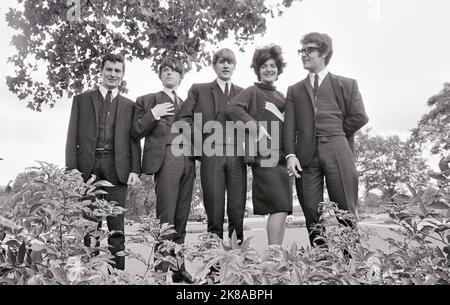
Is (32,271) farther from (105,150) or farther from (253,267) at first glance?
(105,150)

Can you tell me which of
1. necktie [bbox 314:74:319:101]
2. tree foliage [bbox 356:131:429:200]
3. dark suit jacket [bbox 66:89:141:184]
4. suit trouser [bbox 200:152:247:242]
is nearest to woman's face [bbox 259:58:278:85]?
necktie [bbox 314:74:319:101]

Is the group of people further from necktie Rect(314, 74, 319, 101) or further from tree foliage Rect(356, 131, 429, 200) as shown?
tree foliage Rect(356, 131, 429, 200)

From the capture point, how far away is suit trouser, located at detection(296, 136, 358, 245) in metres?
4.16

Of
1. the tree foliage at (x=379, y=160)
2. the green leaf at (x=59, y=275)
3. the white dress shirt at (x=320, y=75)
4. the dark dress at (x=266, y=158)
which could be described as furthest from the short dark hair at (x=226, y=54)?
the tree foliage at (x=379, y=160)

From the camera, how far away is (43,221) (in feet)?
7.23

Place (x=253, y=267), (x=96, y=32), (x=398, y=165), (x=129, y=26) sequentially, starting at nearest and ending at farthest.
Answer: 1. (x=253, y=267)
2. (x=129, y=26)
3. (x=96, y=32)
4. (x=398, y=165)

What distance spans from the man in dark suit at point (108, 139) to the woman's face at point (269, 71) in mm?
1530

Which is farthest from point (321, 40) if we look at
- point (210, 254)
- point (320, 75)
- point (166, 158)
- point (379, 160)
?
point (379, 160)

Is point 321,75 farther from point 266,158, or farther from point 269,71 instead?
point 266,158

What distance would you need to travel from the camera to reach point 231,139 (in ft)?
15.4

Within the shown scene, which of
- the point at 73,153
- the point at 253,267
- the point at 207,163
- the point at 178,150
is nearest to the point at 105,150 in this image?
the point at 73,153

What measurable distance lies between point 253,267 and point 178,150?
122 inches

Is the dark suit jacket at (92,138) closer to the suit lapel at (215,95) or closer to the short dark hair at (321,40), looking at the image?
the suit lapel at (215,95)

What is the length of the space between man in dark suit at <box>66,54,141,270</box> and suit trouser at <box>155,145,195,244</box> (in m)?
0.30
